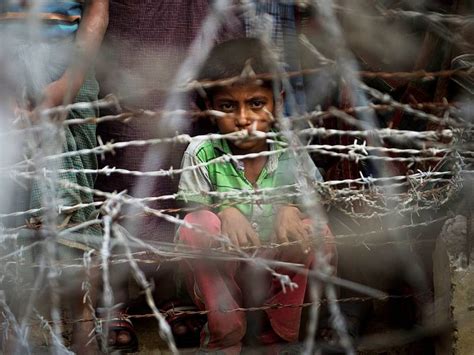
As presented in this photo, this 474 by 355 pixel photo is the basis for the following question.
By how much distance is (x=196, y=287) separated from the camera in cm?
236

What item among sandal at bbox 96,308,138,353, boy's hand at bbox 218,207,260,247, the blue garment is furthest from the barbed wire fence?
the blue garment

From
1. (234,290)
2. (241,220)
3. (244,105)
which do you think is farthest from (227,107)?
(234,290)

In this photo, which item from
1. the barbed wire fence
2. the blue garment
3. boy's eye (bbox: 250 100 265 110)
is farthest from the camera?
boy's eye (bbox: 250 100 265 110)

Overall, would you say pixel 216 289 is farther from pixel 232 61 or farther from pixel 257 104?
pixel 232 61

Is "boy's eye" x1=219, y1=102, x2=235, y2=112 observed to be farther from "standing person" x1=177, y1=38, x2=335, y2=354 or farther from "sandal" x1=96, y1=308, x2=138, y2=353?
"sandal" x1=96, y1=308, x2=138, y2=353

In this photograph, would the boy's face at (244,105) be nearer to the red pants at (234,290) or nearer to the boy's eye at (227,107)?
the boy's eye at (227,107)

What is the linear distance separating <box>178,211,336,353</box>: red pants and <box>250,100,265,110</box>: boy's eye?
395mm

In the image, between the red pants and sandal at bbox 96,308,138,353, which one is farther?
sandal at bbox 96,308,138,353

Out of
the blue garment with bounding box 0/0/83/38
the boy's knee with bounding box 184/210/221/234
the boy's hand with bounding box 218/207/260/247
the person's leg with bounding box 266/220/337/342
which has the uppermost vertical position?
the blue garment with bounding box 0/0/83/38

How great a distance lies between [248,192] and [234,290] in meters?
0.45

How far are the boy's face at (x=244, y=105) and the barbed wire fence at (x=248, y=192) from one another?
0.45ft

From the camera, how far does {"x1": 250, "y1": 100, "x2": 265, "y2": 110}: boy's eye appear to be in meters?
2.49

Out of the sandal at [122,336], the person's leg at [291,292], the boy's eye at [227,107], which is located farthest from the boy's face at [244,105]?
the sandal at [122,336]

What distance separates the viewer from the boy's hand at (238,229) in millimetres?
2238
